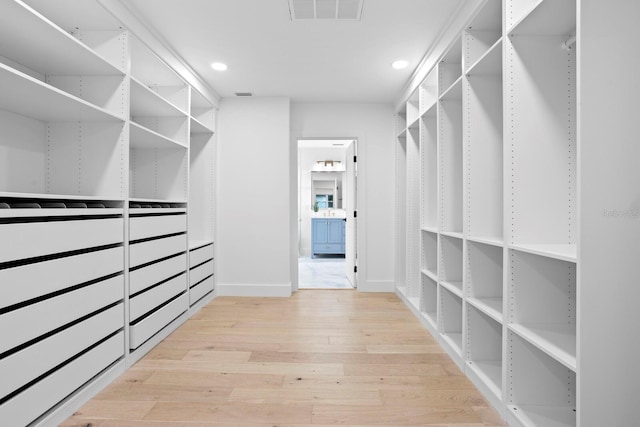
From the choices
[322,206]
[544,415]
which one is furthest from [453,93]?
[322,206]

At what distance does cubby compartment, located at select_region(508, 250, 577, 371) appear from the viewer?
1.80 metres

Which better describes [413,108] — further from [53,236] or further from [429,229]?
[53,236]

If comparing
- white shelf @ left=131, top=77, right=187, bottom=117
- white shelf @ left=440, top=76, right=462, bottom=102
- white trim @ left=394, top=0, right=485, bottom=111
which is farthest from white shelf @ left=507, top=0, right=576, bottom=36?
white shelf @ left=131, top=77, right=187, bottom=117

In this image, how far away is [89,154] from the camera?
2389 mm

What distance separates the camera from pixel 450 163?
9.62 ft

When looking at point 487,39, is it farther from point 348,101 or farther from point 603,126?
point 348,101

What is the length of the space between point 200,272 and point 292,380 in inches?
80.4

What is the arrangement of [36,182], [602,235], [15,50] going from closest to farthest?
1. [602,235]
2. [15,50]
3. [36,182]

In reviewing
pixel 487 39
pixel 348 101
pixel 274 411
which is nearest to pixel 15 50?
pixel 274 411

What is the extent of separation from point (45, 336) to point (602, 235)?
2.42 m

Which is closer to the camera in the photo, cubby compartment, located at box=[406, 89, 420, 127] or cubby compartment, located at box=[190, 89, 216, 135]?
cubby compartment, located at box=[406, 89, 420, 127]

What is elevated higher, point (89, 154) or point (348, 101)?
point (348, 101)

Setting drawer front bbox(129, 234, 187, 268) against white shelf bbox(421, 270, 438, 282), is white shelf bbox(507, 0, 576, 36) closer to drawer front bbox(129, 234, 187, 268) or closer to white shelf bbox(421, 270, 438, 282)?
white shelf bbox(421, 270, 438, 282)

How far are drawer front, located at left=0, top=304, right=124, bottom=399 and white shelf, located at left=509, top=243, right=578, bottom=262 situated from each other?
2.29 metres
